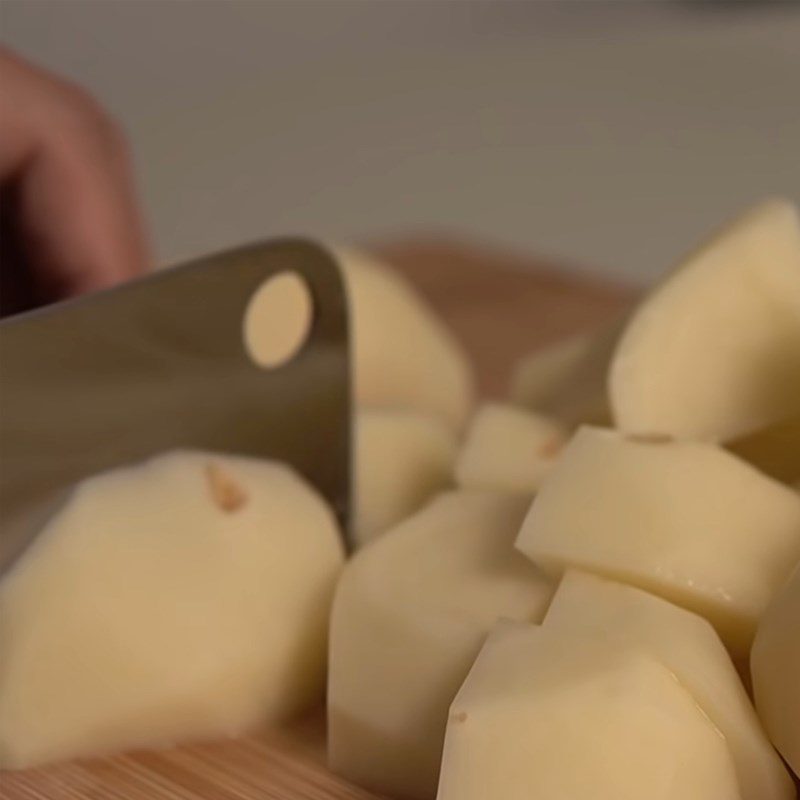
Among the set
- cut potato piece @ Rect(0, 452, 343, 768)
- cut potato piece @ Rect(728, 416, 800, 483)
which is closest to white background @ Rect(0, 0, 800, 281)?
cut potato piece @ Rect(728, 416, 800, 483)

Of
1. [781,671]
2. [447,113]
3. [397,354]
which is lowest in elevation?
[447,113]

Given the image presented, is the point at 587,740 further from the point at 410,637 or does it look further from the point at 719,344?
the point at 719,344

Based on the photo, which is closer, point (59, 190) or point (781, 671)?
point (781, 671)

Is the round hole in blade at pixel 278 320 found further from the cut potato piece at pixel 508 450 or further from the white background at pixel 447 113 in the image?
the white background at pixel 447 113

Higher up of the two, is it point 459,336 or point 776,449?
point 776,449

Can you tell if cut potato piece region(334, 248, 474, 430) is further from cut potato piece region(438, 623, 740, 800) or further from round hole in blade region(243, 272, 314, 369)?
cut potato piece region(438, 623, 740, 800)

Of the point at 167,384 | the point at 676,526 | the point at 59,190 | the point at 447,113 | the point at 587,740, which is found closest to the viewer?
the point at 587,740

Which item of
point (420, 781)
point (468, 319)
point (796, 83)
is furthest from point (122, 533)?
point (796, 83)

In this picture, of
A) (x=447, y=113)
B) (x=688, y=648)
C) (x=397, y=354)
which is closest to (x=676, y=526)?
(x=688, y=648)
